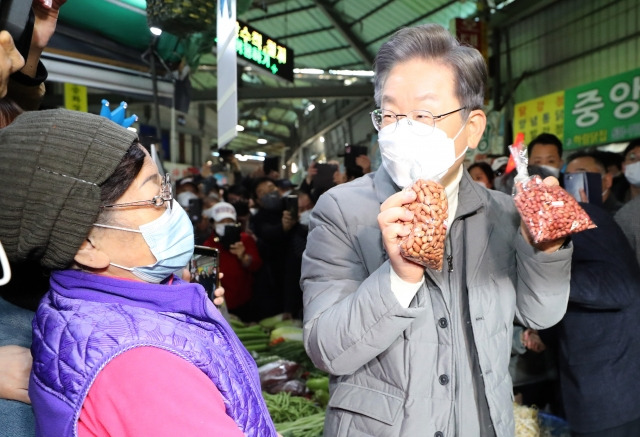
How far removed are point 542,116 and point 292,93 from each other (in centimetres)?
589

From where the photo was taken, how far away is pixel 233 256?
17.7 ft

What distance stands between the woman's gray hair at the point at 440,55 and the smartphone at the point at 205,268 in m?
0.85

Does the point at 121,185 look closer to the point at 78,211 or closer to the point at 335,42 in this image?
the point at 78,211

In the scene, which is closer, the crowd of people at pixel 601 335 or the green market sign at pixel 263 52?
the crowd of people at pixel 601 335

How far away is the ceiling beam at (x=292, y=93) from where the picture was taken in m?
12.8

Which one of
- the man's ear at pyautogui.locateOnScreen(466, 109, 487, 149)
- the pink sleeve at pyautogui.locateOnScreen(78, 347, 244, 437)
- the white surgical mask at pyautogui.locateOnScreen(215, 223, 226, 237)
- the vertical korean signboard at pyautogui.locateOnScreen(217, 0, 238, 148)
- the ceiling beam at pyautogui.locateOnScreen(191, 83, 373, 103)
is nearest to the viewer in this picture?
the pink sleeve at pyautogui.locateOnScreen(78, 347, 244, 437)

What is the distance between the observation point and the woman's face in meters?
1.20

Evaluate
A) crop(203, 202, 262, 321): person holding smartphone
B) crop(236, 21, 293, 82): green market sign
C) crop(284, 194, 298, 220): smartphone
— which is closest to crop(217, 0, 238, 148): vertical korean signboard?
crop(203, 202, 262, 321): person holding smartphone

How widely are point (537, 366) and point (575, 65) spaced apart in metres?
9.70

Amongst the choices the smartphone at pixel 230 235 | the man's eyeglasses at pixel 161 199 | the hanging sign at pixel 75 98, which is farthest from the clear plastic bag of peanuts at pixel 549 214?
the hanging sign at pixel 75 98

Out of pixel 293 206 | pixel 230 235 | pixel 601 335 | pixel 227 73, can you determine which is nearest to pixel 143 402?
pixel 227 73

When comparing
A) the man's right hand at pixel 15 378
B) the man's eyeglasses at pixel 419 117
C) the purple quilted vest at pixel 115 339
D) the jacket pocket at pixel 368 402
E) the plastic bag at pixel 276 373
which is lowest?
the plastic bag at pixel 276 373

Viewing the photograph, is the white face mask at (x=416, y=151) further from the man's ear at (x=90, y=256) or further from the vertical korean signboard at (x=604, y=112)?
the vertical korean signboard at (x=604, y=112)

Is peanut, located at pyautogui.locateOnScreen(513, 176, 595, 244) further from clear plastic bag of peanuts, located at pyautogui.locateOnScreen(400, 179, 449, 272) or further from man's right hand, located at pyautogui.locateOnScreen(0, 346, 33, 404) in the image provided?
man's right hand, located at pyautogui.locateOnScreen(0, 346, 33, 404)
